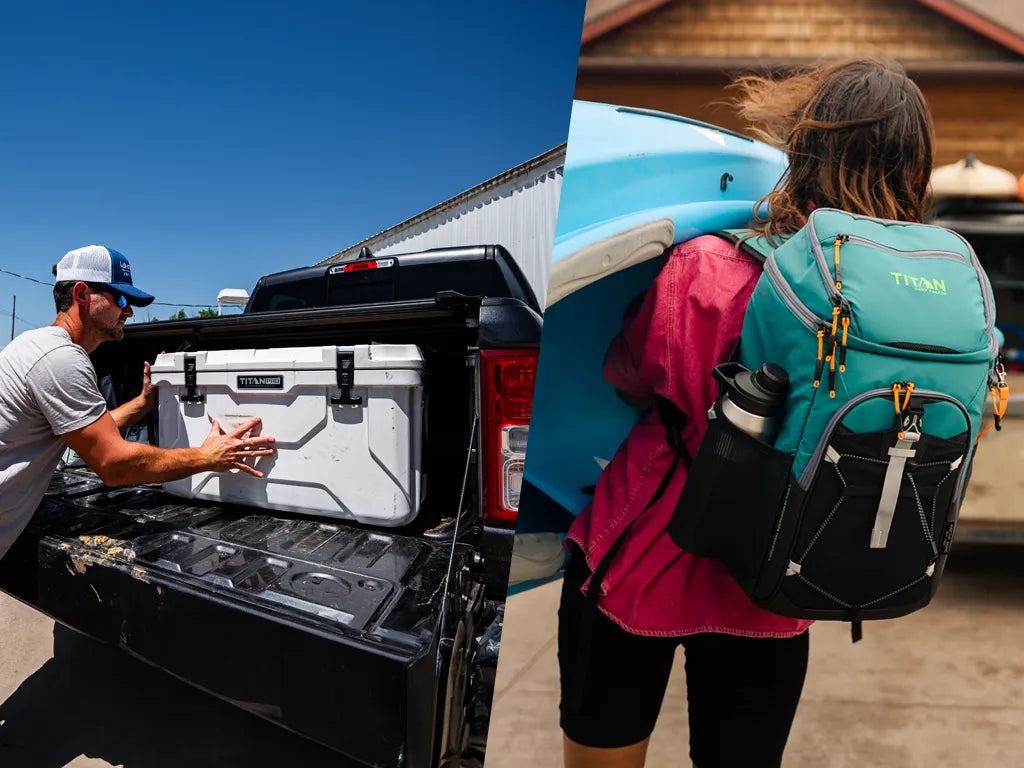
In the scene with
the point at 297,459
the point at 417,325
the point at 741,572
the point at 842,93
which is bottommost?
the point at 297,459

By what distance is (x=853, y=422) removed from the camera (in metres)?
0.73

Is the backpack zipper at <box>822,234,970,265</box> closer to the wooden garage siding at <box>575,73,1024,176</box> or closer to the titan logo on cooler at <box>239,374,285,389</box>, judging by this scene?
the wooden garage siding at <box>575,73,1024,176</box>

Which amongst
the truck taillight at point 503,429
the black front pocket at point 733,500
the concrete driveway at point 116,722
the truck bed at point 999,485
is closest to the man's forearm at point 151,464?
the concrete driveway at point 116,722

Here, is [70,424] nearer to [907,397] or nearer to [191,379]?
[191,379]

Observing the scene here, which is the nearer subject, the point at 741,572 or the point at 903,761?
the point at 741,572

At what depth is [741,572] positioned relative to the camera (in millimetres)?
833

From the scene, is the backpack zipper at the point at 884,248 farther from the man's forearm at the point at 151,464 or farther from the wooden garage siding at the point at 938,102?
the man's forearm at the point at 151,464

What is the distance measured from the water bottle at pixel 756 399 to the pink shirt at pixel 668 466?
7cm

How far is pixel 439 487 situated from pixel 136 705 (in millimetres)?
1089

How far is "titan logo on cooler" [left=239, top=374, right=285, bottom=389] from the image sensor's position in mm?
1434

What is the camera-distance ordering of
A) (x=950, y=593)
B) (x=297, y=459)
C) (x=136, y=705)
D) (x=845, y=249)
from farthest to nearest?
(x=950, y=593), (x=136, y=705), (x=297, y=459), (x=845, y=249)

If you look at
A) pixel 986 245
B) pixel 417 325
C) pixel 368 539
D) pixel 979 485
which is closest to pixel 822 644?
pixel 979 485

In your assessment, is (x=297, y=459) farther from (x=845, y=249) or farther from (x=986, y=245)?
(x=986, y=245)

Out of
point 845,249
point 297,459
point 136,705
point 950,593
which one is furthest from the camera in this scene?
point 950,593
